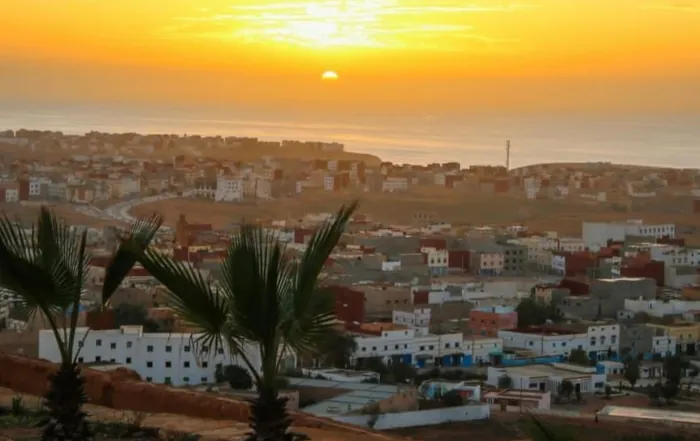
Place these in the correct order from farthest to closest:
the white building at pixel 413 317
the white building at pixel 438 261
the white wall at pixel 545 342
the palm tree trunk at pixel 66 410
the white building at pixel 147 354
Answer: the white building at pixel 438 261 < the white building at pixel 413 317 < the white wall at pixel 545 342 < the white building at pixel 147 354 < the palm tree trunk at pixel 66 410

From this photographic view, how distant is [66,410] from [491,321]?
1648cm

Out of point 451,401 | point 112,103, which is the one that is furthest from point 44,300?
point 112,103

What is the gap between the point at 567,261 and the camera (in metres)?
28.1

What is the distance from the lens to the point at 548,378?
50.0ft

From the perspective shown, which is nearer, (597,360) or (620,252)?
(597,360)

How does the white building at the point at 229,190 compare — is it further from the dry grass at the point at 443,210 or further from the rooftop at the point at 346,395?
the rooftop at the point at 346,395

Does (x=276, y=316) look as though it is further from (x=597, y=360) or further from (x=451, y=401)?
(x=597, y=360)

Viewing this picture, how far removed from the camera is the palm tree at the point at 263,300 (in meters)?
3.17

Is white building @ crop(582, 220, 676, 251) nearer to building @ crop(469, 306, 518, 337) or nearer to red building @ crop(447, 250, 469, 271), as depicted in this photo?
red building @ crop(447, 250, 469, 271)

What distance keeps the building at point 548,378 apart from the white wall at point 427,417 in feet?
9.50

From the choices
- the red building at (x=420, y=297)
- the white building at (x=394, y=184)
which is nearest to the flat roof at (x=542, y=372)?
the red building at (x=420, y=297)

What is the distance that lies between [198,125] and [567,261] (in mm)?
91996

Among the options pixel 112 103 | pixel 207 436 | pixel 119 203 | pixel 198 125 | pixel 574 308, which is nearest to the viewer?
pixel 207 436

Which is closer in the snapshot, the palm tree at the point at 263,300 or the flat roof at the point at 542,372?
the palm tree at the point at 263,300
